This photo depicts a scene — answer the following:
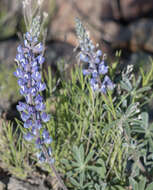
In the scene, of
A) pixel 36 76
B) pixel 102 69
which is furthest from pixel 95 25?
pixel 36 76

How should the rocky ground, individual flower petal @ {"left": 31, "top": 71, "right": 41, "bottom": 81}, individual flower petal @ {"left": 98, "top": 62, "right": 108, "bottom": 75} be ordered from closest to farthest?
individual flower petal @ {"left": 31, "top": 71, "right": 41, "bottom": 81}
individual flower petal @ {"left": 98, "top": 62, "right": 108, "bottom": 75}
the rocky ground

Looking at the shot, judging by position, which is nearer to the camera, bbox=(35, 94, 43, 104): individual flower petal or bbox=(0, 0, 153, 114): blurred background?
bbox=(35, 94, 43, 104): individual flower petal

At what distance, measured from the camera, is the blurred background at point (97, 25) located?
424cm

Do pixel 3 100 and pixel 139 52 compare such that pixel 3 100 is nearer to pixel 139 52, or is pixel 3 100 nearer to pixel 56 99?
pixel 56 99

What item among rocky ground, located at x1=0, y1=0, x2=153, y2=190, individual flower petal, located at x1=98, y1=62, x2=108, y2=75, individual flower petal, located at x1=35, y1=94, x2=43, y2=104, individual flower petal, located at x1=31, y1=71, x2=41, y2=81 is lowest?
individual flower petal, located at x1=35, y1=94, x2=43, y2=104

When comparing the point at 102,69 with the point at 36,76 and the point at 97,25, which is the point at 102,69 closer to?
the point at 36,76

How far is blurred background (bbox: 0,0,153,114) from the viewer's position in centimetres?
424

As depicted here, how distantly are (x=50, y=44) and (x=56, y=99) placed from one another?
8.10 feet

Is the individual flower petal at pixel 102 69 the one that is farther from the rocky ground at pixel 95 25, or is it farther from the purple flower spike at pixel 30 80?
the rocky ground at pixel 95 25

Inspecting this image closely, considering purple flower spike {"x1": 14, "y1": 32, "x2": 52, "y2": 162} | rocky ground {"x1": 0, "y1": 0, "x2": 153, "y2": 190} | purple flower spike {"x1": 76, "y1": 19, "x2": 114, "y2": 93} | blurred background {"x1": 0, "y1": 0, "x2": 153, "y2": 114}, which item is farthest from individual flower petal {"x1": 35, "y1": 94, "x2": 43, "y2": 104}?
blurred background {"x1": 0, "y1": 0, "x2": 153, "y2": 114}

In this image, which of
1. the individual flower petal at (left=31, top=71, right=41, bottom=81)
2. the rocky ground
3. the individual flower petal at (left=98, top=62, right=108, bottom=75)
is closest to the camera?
the individual flower petal at (left=31, top=71, right=41, bottom=81)

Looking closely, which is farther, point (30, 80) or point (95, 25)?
point (95, 25)

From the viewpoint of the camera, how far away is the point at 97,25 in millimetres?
4504

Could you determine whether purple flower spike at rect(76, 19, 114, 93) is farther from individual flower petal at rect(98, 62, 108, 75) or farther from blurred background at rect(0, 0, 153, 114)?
blurred background at rect(0, 0, 153, 114)
